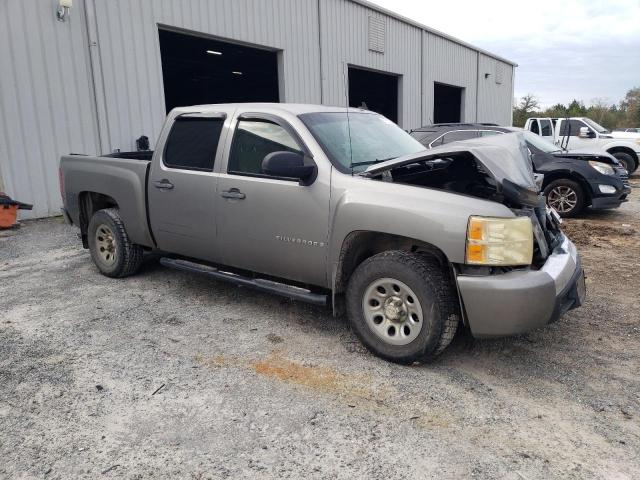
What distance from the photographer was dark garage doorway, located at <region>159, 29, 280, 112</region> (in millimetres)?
15805

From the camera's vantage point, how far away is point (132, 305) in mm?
4879

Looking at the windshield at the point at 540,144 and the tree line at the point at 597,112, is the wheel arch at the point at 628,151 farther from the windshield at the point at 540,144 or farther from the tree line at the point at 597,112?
the tree line at the point at 597,112

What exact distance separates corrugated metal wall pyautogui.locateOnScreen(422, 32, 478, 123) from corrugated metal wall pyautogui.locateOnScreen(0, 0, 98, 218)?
14352 millimetres

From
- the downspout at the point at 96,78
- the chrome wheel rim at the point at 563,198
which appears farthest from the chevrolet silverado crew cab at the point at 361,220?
the chrome wheel rim at the point at 563,198

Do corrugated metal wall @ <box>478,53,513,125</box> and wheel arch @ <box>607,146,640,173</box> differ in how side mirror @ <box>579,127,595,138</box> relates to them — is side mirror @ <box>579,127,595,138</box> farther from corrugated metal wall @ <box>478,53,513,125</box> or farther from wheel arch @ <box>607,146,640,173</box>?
corrugated metal wall @ <box>478,53,513,125</box>

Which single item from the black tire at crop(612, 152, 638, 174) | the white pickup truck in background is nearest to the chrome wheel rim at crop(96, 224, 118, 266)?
the white pickup truck in background

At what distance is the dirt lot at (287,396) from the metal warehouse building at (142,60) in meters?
2.25

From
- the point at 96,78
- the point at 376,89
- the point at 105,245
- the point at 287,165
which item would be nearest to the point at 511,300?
the point at 287,165

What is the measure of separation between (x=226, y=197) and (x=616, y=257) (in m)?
5.13

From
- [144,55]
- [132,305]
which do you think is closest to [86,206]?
[132,305]

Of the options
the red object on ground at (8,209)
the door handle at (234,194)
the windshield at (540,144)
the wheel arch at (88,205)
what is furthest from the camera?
the windshield at (540,144)

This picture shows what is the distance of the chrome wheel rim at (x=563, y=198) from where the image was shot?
940 cm

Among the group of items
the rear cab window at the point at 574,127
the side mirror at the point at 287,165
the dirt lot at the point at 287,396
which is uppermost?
the rear cab window at the point at 574,127

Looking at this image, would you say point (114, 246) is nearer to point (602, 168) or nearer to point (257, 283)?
point (257, 283)
